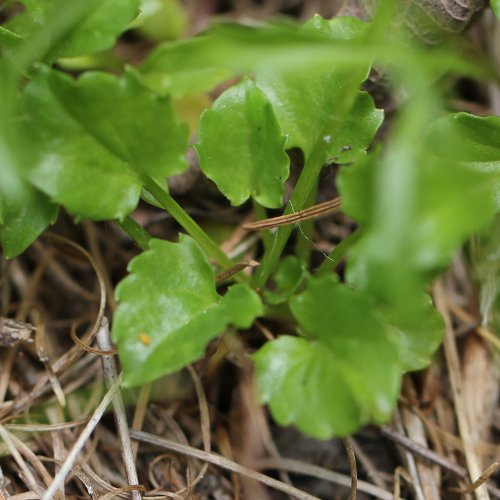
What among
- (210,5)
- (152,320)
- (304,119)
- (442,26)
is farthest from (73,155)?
(210,5)

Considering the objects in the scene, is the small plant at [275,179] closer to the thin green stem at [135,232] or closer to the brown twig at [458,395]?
the thin green stem at [135,232]

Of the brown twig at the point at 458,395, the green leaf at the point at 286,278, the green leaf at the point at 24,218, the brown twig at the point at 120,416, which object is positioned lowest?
the brown twig at the point at 458,395

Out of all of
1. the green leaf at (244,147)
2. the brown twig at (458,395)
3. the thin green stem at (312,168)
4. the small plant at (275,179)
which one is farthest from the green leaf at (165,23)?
the brown twig at (458,395)

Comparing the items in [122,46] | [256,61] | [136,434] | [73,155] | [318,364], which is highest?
[256,61]

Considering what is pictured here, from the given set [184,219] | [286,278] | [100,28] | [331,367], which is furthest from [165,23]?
[331,367]

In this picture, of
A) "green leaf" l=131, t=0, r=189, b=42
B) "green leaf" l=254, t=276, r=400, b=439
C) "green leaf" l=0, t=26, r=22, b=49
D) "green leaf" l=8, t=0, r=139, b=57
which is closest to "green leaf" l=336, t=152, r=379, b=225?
"green leaf" l=254, t=276, r=400, b=439

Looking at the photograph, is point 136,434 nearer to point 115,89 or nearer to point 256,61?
point 115,89
